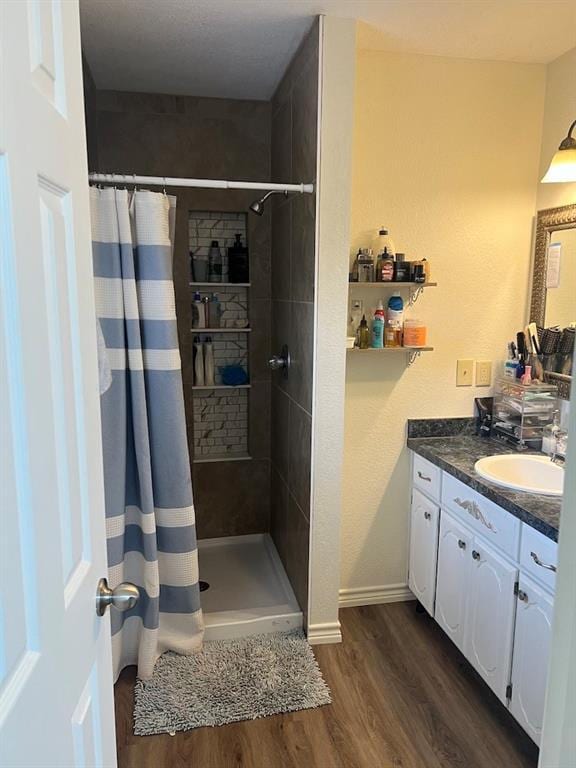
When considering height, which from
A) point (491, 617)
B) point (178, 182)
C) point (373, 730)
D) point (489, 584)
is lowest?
point (373, 730)

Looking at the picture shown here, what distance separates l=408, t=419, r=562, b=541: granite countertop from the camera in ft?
6.03

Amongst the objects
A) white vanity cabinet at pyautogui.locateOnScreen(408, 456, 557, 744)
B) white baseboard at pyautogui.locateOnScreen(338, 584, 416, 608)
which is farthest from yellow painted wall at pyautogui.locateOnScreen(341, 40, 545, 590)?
white vanity cabinet at pyautogui.locateOnScreen(408, 456, 557, 744)

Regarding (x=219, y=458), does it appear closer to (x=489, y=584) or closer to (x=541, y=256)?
(x=489, y=584)

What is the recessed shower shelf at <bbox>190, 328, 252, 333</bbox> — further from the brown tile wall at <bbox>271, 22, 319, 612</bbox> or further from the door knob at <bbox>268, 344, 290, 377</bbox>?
the door knob at <bbox>268, 344, 290, 377</bbox>

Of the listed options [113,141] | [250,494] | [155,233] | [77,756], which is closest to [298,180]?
[155,233]

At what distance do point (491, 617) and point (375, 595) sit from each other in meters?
0.88

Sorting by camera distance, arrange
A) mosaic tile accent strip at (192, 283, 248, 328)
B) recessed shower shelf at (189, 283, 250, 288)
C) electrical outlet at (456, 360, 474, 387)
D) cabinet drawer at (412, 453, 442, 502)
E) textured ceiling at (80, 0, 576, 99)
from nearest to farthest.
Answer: textured ceiling at (80, 0, 576, 99)
cabinet drawer at (412, 453, 442, 502)
electrical outlet at (456, 360, 474, 387)
recessed shower shelf at (189, 283, 250, 288)
mosaic tile accent strip at (192, 283, 248, 328)

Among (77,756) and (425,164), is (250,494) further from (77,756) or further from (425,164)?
(77,756)

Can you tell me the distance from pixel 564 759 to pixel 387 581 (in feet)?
6.79

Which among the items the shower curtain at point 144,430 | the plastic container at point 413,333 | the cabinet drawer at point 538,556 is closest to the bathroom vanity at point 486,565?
the cabinet drawer at point 538,556

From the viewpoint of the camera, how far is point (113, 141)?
10.0 feet

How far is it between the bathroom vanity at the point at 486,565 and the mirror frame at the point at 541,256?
2.11 ft

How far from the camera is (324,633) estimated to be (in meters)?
2.58

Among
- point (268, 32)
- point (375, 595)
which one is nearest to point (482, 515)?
point (375, 595)
